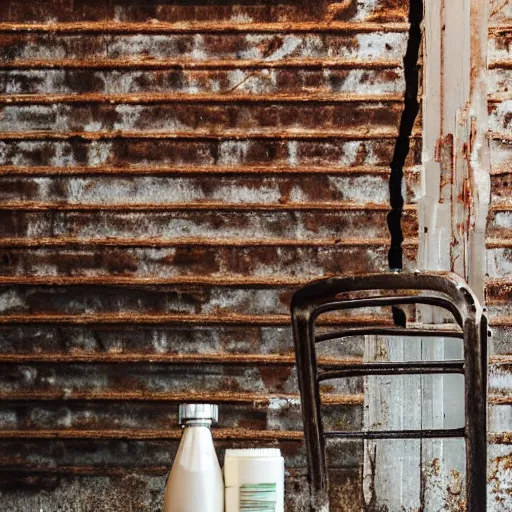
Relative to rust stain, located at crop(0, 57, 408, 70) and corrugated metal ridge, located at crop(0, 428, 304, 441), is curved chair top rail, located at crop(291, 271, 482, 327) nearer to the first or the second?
corrugated metal ridge, located at crop(0, 428, 304, 441)

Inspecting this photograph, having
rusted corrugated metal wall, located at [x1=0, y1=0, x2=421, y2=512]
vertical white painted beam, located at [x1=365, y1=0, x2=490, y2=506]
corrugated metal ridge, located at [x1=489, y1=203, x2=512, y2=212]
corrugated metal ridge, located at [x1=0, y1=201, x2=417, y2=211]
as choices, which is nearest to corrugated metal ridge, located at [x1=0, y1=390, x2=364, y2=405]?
rusted corrugated metal wall, located at [x1=0, y1=0, x2=421, y2=512]

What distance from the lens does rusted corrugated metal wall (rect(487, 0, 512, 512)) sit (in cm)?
209

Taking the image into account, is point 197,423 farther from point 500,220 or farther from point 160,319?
point 500,220

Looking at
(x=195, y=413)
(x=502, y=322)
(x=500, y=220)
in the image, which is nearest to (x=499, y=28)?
(x=500, y=220)

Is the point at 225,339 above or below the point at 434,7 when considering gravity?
below

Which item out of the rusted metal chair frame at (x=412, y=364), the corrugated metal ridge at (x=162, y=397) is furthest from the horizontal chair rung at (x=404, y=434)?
the corrugated metal ridge at (x=162, y=397)

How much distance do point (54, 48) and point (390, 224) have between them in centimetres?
102

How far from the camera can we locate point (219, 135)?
6.95 feet

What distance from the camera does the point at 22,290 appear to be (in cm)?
212

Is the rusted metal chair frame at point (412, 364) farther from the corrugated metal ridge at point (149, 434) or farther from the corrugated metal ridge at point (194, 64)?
the corrugated metal ridge at point (194, 64)

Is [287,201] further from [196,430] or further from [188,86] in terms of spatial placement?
[196,430]

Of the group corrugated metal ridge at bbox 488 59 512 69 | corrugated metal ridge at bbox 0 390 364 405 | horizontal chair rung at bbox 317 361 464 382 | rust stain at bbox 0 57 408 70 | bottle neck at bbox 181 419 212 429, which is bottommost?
corrugated metal ridge at bbox 0 390 364 405

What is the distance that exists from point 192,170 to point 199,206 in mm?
98

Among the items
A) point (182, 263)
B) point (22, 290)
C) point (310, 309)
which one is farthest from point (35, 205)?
point (310, 309)
